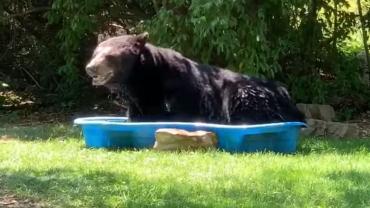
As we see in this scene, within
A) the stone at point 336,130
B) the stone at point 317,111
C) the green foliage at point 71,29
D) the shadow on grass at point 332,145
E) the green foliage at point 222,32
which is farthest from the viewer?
the green foliage at point 71,29

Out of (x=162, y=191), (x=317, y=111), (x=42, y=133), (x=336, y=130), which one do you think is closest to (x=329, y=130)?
(x=336, y=130)

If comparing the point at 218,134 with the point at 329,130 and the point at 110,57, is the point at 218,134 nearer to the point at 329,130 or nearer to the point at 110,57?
the point at 110,57

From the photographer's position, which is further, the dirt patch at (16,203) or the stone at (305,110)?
the stone at (305,110)

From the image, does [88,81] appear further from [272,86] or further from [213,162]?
[213,162]

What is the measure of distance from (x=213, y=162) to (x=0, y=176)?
184 centimetres

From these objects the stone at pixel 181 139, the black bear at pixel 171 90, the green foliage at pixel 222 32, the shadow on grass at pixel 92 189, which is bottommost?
the shadow on grass at pixel 92 189

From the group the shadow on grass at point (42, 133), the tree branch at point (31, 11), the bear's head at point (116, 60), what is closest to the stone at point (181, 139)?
the bear's head at point (116, 60)

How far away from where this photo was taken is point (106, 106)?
13086 millimetres

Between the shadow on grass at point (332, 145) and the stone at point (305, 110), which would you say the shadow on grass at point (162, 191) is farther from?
the stone at point (305, 110)

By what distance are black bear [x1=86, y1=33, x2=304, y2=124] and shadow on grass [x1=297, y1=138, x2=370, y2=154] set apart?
0.41 metres

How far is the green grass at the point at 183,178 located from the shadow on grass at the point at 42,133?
126 centimetres

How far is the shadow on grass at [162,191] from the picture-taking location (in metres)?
5.10

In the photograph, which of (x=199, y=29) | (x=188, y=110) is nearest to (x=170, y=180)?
(x=188, y=110)

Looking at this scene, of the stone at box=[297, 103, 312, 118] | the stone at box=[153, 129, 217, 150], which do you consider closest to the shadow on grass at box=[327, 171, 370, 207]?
the stone at box=[153, 129, 217, 150]
